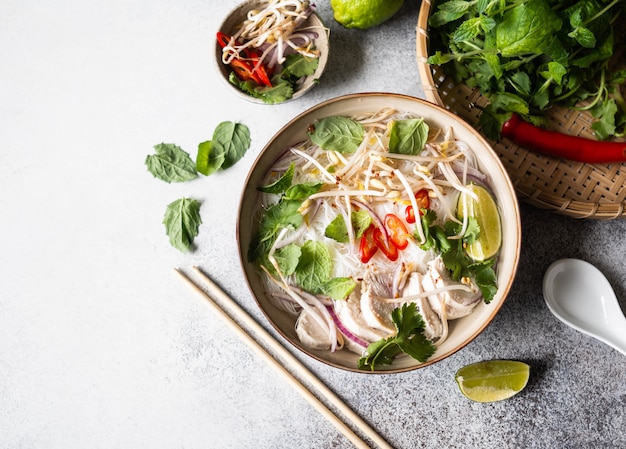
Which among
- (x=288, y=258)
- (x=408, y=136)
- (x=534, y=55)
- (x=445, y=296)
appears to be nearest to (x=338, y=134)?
(x=408, y=136)

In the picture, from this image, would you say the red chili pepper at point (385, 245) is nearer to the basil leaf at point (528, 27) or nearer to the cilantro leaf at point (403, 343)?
the cilantro leaf at point (403, 343)

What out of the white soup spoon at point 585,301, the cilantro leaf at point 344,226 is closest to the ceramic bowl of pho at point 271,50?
the cilantro leaf at point 344,226

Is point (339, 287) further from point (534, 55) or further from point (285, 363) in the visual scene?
point (534, 55)

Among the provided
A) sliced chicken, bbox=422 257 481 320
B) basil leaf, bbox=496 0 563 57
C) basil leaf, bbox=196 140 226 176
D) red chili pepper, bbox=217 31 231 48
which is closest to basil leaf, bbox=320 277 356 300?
sliced chicken, bbox=422 257 481 320

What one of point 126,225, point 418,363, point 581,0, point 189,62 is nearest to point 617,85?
point 581,0

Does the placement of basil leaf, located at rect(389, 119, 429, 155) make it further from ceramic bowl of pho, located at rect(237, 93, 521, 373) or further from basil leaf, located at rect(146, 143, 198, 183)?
basil leaf, located at rect(146, 143, 198, 183)

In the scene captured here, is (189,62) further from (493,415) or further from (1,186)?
(493,415)
